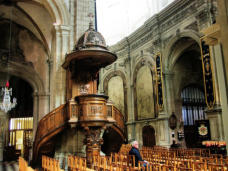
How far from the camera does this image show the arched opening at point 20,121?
18.8 m

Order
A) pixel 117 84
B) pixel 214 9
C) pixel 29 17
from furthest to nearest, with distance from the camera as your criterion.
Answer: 1. pixel 117 84
2. pixel 29 17
3. pixel 214 9

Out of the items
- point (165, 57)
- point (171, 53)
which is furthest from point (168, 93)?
point (171, 53)

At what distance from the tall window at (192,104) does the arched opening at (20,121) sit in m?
11.3

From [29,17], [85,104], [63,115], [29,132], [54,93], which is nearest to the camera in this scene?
[85,104]

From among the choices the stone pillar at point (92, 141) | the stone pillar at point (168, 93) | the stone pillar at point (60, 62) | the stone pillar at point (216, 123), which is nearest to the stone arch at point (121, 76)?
the stone pillar at point (168, 93)

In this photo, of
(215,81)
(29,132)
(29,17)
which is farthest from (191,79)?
(29,132)

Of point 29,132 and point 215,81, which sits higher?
point 215,81

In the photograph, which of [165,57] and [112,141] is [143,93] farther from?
[112,141]

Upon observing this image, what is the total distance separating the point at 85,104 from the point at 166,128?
8.08 meters

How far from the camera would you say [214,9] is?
38.7ft

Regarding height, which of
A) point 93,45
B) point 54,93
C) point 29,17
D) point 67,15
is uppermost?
point 29,17

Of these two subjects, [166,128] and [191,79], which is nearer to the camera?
[166,128]

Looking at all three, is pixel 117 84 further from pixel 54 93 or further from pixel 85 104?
pixel 85 104

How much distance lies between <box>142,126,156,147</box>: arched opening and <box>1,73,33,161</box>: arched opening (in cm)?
823
